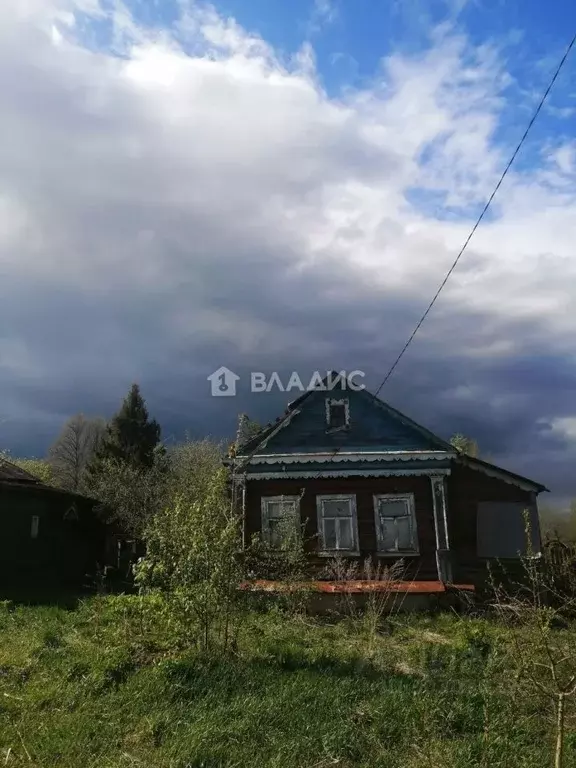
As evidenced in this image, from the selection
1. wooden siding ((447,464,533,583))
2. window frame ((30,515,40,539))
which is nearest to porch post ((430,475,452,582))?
wooden siding ((447,464,533,583))

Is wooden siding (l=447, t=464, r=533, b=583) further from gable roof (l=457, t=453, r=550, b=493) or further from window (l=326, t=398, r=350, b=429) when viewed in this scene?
window (l=326, t=398, r=350, b=429)

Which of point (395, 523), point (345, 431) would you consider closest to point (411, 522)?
point (395, 523)

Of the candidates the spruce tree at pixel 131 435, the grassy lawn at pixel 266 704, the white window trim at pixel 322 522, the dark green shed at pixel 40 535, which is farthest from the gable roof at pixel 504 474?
the spruce tree at pixel 131 435

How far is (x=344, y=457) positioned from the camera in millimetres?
→ 15438

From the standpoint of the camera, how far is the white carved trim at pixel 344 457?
15305 millimetres

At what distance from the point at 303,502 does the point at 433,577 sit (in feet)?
12.3

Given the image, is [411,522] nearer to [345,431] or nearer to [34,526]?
[345,431]

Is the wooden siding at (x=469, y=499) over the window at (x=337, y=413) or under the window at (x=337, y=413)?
under

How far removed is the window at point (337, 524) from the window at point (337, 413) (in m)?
2.07

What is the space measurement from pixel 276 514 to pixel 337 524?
1614mm


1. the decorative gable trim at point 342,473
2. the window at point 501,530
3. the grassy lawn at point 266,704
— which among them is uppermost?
the decorative gable trim at point 342,473

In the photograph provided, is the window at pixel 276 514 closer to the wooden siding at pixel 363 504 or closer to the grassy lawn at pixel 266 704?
the wooden siding at pixel 363 504

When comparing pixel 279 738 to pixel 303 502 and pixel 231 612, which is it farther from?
pixel 303 502

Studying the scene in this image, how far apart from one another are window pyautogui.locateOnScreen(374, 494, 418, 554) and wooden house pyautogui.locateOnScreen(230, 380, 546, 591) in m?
0.03
